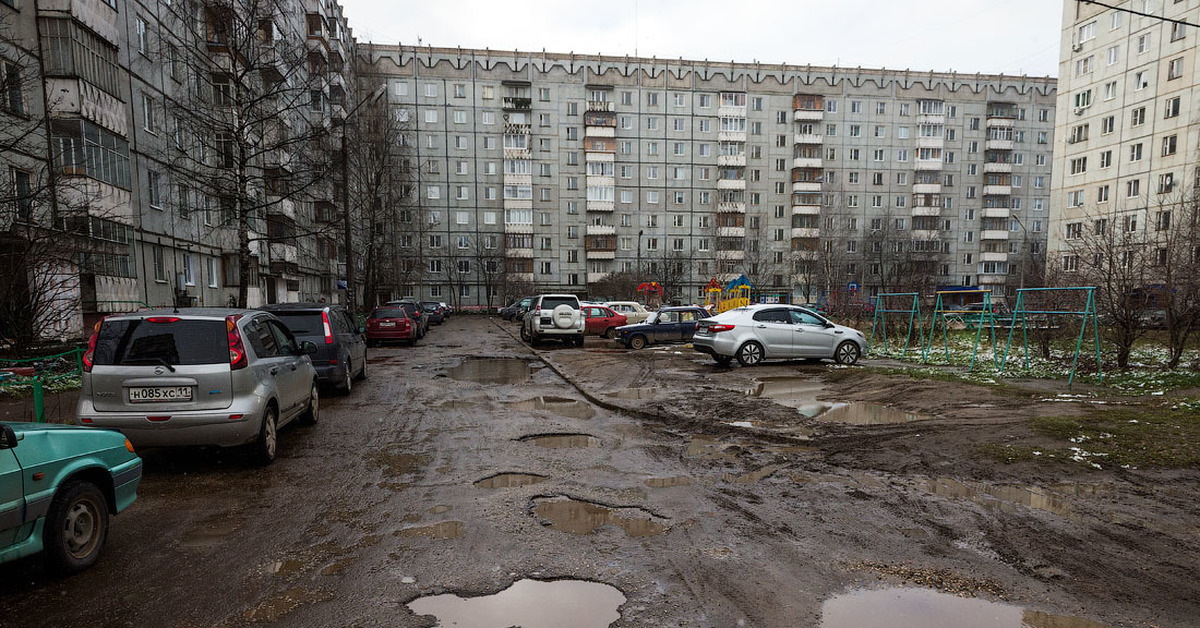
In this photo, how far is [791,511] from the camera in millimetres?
4738

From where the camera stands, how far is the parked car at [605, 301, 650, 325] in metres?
27.1

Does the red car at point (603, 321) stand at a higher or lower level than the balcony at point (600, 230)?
lower

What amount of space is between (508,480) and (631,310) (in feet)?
73.1

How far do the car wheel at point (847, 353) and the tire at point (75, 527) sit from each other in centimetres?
1393

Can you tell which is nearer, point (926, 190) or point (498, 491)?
point (498, 491)

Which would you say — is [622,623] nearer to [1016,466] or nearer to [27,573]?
[27,573]

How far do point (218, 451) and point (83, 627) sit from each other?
4055 mm

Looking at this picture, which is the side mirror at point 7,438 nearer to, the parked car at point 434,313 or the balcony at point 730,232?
the parked car at point 434,313

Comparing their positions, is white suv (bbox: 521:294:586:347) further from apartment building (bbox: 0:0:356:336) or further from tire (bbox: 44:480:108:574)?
tire (bbox: 44:480:108:574)

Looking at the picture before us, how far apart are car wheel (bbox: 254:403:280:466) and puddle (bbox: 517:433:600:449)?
274 centimetres

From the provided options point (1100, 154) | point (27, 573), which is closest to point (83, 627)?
point (27, 573)

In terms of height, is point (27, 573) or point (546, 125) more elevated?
point (546, 125)

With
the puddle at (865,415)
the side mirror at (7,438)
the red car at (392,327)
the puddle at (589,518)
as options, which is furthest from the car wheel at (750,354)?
the red car at (392,327)

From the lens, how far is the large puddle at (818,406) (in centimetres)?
820
